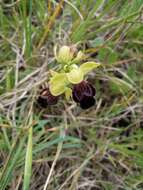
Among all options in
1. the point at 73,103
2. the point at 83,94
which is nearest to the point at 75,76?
the point at 83,94

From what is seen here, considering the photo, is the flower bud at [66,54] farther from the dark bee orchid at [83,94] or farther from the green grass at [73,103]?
the green grass at [73,103]

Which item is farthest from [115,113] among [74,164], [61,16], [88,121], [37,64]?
[61,16]

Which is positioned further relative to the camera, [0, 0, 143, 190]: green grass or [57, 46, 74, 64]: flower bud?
[0, 0, 143, 190]: green grass

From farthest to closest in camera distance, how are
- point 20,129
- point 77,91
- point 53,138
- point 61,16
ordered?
point 61,16
point 53,138
point 20,129
point 77,91

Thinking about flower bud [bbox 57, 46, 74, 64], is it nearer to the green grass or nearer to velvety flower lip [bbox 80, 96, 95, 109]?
velvety flower lip [bbox 80, 96, 95, 109]

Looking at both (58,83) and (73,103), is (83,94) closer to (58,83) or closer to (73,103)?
(58,83)

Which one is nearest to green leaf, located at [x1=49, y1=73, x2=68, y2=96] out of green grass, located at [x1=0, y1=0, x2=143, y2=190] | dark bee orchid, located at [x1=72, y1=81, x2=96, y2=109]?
dark bee orchid, located at [x1=72, y1=81, x2=96, y2=109]

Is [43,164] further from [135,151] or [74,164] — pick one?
[135,151]
